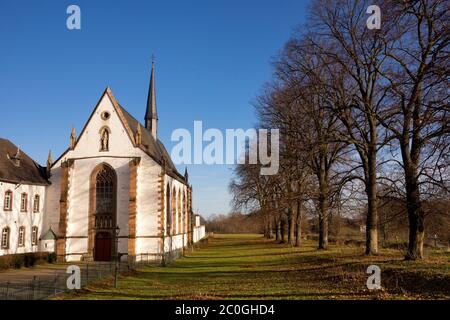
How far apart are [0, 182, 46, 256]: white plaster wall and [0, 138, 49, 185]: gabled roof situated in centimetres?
52

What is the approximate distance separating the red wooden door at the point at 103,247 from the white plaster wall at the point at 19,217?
5409mm

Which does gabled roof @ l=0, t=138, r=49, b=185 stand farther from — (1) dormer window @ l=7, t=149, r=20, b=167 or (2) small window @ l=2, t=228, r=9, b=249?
(2) small window @ l=2, t=228, r=9, b=249

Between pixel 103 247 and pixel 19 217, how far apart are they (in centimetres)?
729

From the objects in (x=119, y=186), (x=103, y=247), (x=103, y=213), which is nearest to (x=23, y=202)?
(x=103, y=213)

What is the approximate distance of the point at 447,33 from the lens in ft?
47.0

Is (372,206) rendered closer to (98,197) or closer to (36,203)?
(98,197)

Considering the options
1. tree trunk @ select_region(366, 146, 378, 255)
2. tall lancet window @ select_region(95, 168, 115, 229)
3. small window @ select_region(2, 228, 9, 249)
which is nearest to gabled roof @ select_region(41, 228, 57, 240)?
small window @ select_region(2, 228, 9, 249)

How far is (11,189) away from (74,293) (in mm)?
18732

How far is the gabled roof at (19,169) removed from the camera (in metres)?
32.7

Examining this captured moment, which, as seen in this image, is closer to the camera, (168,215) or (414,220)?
(414,220)

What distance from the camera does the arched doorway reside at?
34781mm

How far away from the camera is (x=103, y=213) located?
35094 mm
